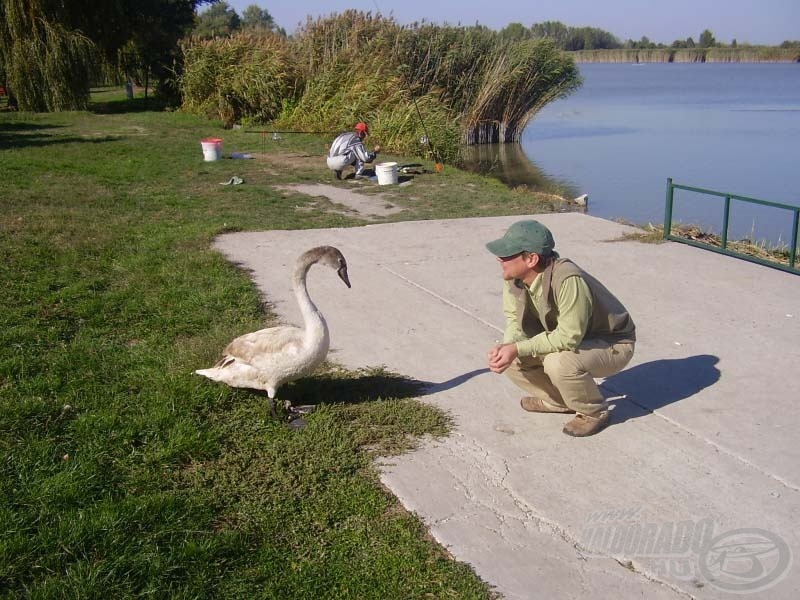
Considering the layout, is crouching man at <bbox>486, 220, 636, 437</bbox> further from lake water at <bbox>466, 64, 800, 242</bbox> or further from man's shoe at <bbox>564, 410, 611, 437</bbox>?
lake water at <bbox>466, 64, 800, 242</bbox>

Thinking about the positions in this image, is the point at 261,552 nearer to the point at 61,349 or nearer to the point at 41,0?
the point at 61,349

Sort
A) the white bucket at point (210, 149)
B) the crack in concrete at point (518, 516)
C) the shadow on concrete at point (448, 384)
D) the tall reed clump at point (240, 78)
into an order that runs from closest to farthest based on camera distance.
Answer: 1. the crack in concrete at point (518, 516)
2. the shadow on concrete at point (448, 384)
3. the white bucket at point (210, 149)
4. the tall reed clump at point (240, 78)

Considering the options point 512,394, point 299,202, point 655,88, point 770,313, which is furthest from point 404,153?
point 655,88

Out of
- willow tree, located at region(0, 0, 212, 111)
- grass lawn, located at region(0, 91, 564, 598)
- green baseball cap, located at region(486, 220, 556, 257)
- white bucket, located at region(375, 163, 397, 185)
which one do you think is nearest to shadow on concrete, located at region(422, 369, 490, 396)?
grass lawn, located at region(0, 91, 564, 598)

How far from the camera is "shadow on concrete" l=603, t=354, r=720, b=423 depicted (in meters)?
4.93

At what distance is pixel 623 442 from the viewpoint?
446 centimetres

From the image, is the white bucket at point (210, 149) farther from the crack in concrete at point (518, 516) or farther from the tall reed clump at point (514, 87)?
the crack in concrete at point (518, 516)

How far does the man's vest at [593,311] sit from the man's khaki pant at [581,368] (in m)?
0.07

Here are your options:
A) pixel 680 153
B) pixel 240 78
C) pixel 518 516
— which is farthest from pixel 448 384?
pixel 240 78

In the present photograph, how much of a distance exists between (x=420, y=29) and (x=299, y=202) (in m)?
13.1

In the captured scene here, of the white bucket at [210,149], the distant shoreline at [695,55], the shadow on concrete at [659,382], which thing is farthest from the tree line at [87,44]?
the distant shoreline at [695,55]

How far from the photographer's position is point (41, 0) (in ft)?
81.2

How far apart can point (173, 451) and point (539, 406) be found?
7.09 feet

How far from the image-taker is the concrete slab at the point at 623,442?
343 cm
